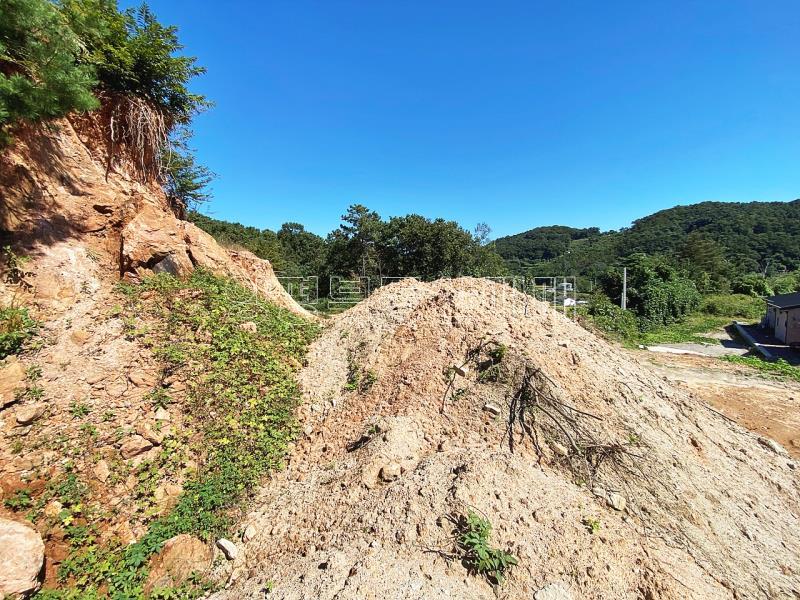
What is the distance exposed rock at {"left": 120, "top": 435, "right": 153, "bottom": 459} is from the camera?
347 centimetres

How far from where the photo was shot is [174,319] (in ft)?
16.1

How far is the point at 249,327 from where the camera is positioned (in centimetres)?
548

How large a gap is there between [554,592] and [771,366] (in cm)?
1337

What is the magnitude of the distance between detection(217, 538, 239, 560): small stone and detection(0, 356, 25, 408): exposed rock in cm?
257

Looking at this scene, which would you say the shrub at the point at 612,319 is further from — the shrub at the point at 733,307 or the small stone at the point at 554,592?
the small stone at the point at 554,592

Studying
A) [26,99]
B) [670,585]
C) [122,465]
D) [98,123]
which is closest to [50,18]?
[26,99]

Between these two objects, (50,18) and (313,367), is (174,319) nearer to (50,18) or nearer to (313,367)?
(313,367)

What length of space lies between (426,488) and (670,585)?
189 cm

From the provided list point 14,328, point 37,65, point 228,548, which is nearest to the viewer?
point 228,548

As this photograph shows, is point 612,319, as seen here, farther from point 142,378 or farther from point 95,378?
point 95,378

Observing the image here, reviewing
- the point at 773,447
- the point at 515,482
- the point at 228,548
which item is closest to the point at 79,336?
the point at 228,548

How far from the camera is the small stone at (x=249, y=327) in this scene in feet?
17.7

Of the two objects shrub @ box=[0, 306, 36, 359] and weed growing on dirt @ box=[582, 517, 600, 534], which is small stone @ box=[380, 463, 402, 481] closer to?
weed growing on dirt @ box=[582, 517, 600, 534]

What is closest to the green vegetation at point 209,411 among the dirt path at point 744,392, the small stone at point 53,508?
the small stone at point 53,508
